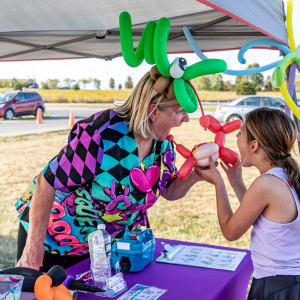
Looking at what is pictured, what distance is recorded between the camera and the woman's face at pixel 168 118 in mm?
1654

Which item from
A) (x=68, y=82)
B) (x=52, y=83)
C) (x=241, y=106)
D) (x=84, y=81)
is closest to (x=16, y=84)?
(x=52, y=83)

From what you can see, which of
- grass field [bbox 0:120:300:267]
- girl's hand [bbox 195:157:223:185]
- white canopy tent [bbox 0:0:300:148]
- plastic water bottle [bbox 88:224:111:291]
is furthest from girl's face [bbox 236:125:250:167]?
grass field [bbox 0:120:300:267]

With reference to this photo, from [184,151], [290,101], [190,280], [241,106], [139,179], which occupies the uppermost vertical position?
[241,106]

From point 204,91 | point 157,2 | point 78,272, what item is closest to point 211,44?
point 157,2

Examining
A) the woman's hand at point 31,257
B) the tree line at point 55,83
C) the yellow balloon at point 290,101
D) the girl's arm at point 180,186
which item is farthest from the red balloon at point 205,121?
the tree line at point 55,83

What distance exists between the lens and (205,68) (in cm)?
145

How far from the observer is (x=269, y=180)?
1576 mm

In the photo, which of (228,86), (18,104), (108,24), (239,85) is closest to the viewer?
(108,24)

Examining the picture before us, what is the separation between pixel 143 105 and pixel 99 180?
13.6 inches

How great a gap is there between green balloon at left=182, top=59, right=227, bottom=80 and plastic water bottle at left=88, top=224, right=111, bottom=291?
0.67m

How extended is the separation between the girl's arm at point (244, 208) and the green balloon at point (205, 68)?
0.46m

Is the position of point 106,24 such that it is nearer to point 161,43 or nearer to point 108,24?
point 108,24

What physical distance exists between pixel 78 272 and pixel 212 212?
3.63 metres

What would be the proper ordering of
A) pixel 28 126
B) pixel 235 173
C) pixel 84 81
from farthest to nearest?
pixel 84 81, pixel 28 126, pixel 235 173
